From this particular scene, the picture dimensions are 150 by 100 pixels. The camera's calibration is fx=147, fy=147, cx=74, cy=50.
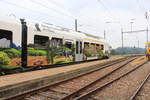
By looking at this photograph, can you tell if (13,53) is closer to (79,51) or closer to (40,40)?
(40,40)

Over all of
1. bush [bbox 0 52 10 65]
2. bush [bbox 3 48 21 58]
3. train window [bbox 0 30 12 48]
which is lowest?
bush [bbox 0 52 10 65]

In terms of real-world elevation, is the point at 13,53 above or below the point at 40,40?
below

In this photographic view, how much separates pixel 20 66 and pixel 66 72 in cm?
261

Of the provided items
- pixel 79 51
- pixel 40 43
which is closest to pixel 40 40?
pixel 40 43

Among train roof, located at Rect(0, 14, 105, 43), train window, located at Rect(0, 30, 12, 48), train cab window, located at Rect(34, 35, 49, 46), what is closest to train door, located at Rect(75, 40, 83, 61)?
train roof, located at Rect(0, 14, 105, 43)

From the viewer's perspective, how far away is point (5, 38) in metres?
6.95

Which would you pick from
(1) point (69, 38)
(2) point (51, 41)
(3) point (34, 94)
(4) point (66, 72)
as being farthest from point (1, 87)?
(1) point (69, 38)

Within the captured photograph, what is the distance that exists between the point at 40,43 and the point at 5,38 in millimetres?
2317

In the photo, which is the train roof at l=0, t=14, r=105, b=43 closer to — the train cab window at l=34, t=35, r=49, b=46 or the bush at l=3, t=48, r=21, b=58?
the train cab window at l=34, t=35, r=49, b=46

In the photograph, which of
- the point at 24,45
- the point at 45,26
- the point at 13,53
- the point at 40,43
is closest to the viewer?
the point at 13,53

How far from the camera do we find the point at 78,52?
1316 cm

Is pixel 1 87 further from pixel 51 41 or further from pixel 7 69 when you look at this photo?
pixel 51 41

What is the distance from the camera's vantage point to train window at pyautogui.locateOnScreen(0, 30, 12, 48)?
6.73 m

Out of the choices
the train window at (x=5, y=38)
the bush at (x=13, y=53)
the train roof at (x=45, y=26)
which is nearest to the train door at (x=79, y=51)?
the train roof at (x=45, y=26)
